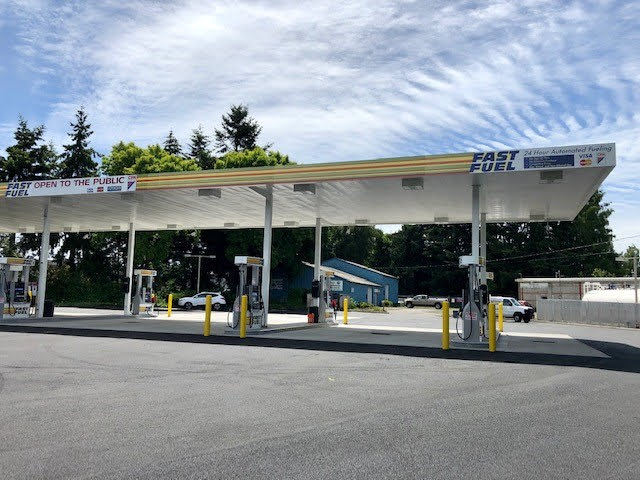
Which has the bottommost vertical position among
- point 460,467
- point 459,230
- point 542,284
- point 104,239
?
point 460,467

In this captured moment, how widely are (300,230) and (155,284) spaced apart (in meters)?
14.7

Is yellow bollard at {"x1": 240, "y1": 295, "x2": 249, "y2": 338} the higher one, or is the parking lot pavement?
yellow bollard at {"x1": 240, "y1": 295, "x2": 249, "y2": 338}

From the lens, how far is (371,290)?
5353cm

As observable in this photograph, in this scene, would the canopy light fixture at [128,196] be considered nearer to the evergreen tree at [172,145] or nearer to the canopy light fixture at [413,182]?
the canopy light fixture at [413,182]

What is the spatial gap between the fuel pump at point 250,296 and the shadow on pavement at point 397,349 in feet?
4.44

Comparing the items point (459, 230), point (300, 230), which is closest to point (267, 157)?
point (300, 230)

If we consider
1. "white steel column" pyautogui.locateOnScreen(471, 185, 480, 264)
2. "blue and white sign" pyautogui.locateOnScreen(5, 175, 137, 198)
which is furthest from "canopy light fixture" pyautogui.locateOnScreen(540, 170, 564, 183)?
"blue and white sign" pyautogui.locateOnScreen(5, 175, 137, 198)

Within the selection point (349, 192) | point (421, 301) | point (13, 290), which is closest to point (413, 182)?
point (349, 192)

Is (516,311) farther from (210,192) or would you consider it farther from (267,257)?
(210,192)

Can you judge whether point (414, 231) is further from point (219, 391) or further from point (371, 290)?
point (219, 391)

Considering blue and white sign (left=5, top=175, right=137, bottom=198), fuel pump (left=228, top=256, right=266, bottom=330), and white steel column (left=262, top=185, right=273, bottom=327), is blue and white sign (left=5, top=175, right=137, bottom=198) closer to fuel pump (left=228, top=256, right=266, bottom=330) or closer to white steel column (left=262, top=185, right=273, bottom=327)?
white steel column (left=262, top=185, right=273, bottom=327)

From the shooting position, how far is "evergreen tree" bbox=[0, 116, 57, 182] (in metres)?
46.8

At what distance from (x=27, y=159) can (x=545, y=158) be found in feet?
149

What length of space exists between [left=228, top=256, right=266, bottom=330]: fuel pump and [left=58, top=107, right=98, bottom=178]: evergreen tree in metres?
34.2
